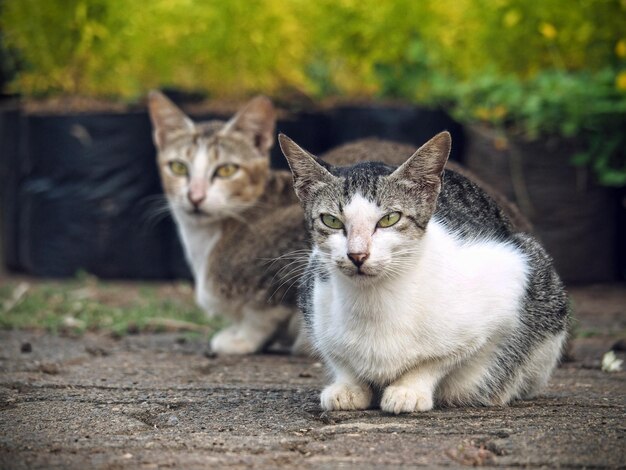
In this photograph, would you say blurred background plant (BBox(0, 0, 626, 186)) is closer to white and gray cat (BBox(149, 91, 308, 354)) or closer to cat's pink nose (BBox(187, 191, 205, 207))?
white and gray cat (BBox(149, 91, 308, 354))

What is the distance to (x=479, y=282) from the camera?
3.10 meters

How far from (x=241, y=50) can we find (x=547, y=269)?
4132mm

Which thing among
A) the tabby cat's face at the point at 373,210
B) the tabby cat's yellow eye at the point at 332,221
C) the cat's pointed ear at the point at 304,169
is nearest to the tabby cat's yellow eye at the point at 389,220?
the tabby cat's face at the point at 373,210

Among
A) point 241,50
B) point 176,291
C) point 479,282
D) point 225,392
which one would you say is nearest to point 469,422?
point 479,282

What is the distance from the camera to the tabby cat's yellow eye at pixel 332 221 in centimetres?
301

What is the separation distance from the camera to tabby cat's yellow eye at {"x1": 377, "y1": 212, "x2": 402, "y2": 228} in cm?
298

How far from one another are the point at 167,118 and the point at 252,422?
7.49 ft

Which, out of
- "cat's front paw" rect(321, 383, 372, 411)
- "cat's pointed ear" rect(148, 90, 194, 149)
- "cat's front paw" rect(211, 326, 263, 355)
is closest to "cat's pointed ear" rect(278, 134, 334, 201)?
"cat's front paw" rect(321, 383, 372, 411)

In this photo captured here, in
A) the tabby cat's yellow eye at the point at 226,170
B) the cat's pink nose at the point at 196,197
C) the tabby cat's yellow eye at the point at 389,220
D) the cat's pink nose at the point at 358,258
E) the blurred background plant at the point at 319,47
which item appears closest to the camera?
the cat's pink nose at the point at 358,258

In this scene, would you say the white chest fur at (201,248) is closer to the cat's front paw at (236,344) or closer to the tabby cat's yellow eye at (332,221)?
the cat's front paw at (236,344)

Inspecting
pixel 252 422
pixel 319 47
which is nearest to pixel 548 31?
pixel 319 47

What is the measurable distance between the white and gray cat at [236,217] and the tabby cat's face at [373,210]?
1200 millimetres

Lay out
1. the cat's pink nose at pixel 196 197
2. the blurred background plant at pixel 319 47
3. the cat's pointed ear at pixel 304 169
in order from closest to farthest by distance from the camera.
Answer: the cat's pointed ear at pixel 304 169 < the cat's pink nose at pixel 196 197 < the blurred background plant at pixel 319 47

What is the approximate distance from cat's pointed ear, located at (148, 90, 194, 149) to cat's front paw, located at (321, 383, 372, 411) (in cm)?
204
